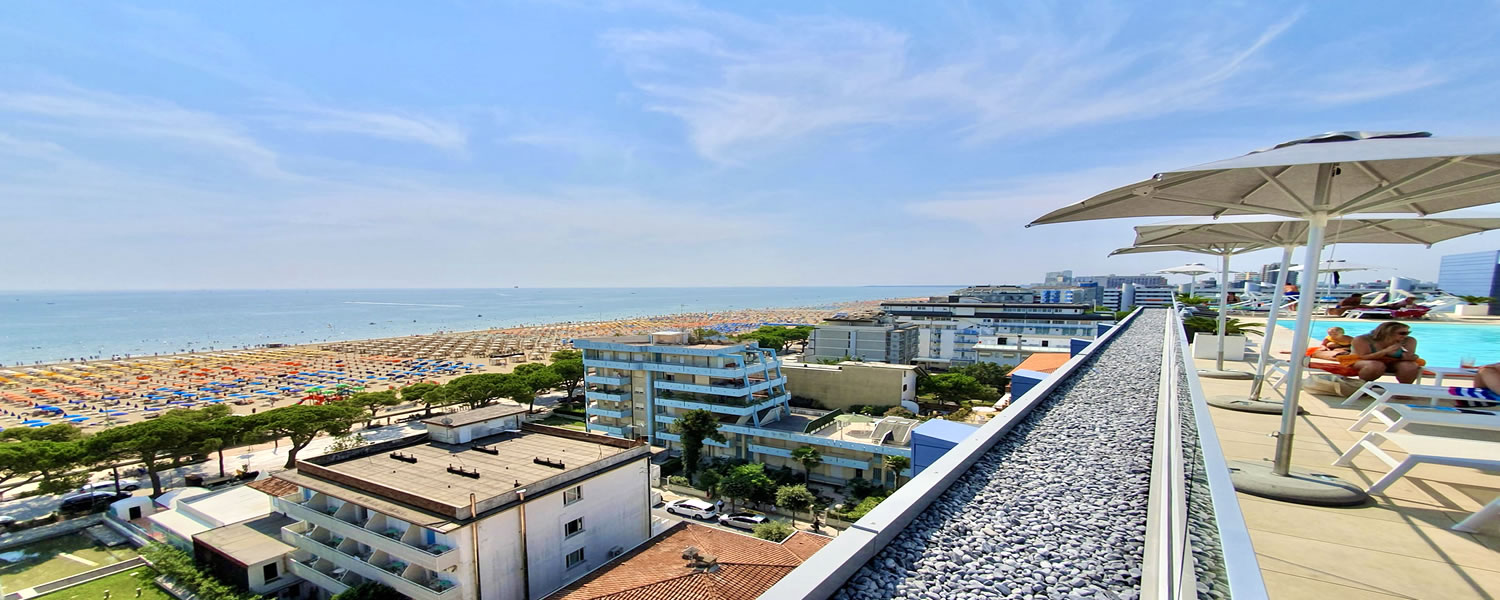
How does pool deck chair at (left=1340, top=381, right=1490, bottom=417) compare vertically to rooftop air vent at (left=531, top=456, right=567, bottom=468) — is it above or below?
above

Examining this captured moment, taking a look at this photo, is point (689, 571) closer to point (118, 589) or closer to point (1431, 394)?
point (1431, 394)

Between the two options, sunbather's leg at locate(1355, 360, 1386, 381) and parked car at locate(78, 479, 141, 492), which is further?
parked car at locate(78, 479, 141, 492)

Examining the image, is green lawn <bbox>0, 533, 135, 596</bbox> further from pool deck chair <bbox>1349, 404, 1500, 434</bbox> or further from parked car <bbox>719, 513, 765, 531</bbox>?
pool deck chair <bbox>1349, 404, 1500, 434</bbox>

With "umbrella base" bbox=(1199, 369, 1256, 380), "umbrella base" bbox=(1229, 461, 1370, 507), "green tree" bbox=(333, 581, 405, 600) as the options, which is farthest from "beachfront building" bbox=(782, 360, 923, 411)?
"umbrella base" bbox=(1229, 461, 1370, 507)

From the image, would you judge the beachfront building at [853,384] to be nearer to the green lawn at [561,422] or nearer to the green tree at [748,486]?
the green tree at [748,486]

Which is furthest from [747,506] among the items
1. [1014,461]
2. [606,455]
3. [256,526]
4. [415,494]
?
[1014,461]

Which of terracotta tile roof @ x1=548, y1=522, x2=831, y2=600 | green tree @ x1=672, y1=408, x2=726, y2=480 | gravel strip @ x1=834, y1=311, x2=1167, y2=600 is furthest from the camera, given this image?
green tree @ x1=672, y1=408, x2=726, y2=480

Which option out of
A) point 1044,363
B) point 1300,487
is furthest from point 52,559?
point 1044,363
